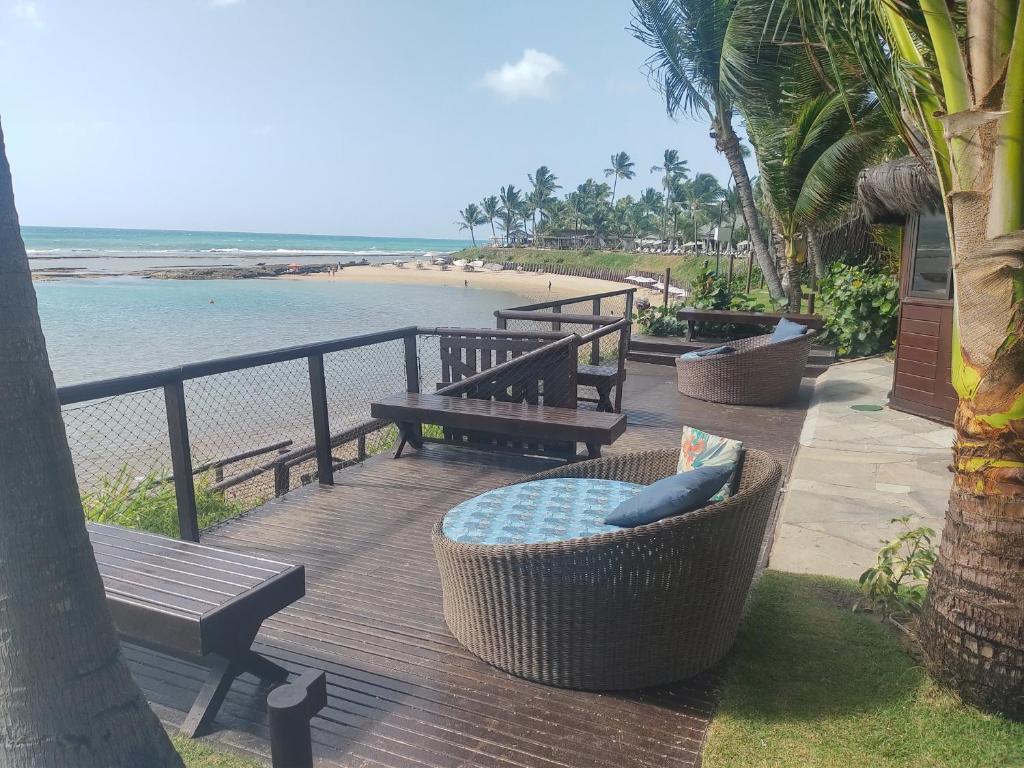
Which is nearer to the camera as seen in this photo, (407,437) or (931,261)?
(407,437)

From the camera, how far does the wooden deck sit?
2398 mm

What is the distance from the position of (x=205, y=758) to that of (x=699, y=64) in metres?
15.3

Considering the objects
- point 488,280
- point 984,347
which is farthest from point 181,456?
point 488,280

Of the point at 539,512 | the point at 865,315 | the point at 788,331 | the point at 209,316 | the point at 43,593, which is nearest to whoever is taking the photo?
the point at 43,593

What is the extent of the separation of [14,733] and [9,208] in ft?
3.84

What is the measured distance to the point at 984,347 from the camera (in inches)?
90.7

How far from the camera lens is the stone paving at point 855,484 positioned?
3.94 m

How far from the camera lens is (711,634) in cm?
276

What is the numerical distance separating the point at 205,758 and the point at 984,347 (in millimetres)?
2783

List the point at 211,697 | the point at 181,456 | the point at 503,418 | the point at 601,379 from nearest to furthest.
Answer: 1. the point at 211,697
2. the point at 181,456
3. the point at 503,418
4. the point at 601,379

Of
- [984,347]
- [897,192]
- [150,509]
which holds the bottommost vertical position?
[150,509]

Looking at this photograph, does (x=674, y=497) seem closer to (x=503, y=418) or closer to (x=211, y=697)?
(x=211, y=697)

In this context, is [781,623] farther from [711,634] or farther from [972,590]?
[972,590]

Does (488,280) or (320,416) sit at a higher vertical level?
(320,416)
